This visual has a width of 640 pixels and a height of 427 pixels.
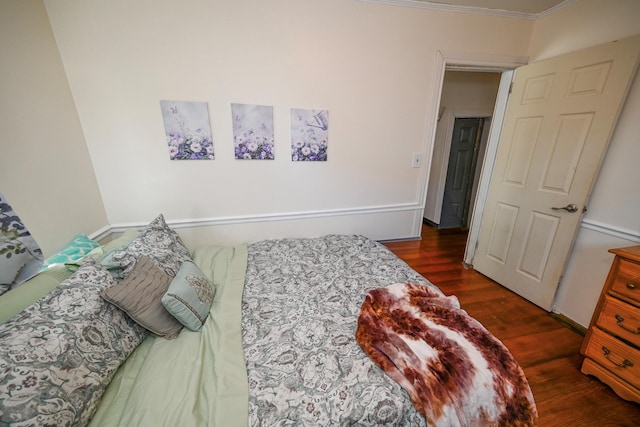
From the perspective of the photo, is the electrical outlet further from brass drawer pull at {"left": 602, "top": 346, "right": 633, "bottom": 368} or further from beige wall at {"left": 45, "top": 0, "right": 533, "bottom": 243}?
brass drawer pull at {"left": 602, "top": 346, "right": 633, "bottom": 368}

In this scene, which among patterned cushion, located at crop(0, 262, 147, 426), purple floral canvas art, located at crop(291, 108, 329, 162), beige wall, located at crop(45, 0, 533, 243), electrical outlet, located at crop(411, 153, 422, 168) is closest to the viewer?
patterned cushion, located at crop(0, 262, 147, 426)

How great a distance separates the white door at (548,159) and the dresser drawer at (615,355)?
2.06ft

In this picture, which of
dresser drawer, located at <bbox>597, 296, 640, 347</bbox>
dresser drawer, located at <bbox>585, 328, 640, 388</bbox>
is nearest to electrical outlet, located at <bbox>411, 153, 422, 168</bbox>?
dresser drawer, located at <bbox>597, 296, 640, 347</bbox>

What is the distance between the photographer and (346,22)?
6.60 feet

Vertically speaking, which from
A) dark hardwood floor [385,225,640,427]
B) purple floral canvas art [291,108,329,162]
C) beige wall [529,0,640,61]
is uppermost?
beige wall [529,0,640,61]

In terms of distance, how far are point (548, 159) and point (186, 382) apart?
9.77 feet

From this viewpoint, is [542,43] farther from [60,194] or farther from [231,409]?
[60,194]

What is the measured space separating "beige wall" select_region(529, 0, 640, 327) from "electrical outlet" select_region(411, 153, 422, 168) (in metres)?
1.33

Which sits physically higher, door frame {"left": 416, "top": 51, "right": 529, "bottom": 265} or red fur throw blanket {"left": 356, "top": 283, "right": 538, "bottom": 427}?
door frame {"left": 416, "top": 51, "right": 529, "bottom": 265}

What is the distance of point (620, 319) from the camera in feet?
4.48

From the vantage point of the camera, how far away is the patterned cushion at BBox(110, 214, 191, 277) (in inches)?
49.1

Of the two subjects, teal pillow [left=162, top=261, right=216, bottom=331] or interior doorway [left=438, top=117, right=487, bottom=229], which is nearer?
teal pillow [left=162, top=261, right=216, bottom=331]

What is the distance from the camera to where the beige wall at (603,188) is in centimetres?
161

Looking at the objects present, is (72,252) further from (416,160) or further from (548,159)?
(548,159)
